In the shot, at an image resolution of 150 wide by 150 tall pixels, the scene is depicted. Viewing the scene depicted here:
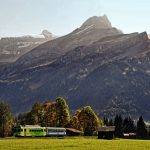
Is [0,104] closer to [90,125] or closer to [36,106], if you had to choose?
[36,106]

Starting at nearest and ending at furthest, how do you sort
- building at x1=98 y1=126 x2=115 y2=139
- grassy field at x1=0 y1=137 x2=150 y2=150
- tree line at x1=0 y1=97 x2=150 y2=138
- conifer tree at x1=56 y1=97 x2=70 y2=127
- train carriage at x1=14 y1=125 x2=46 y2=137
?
grassy field at x1=0 y1=137 x2=150 y2=150 < train carriage at x1=14 y1=125 x2=46 y2=137 < building at x1=98 y1=126 x2=115 y2=139 < conifer tree at x1=56 y1=97 x2=70 y2=127 < tree line at x1=0 y1=97 x2=150 y2=138

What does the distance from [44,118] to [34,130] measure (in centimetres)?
3176

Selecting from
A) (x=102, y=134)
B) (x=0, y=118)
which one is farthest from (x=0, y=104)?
(x=102, y=134)

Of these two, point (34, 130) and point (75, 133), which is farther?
point (75, 133)

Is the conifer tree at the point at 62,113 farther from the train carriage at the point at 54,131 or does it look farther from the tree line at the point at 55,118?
the train carriage at the point at 54,131

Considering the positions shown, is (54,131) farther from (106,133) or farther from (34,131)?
(106,133)

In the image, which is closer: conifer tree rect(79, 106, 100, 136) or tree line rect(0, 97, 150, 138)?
tree line rect(0, 97, 150, 138)

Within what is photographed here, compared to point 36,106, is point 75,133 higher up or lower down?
lower down

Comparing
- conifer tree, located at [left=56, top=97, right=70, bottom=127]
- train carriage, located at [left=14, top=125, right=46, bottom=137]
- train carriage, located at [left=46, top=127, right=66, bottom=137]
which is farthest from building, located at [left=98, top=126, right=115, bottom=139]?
conifer tree, located at [left=56, top=97, right=70, bottom=127]

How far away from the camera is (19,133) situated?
4766 inches

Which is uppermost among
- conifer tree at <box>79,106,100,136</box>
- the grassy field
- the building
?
conifer tree at <box>79,106,100,136</box>

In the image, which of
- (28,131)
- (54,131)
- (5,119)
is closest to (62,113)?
(5,119)

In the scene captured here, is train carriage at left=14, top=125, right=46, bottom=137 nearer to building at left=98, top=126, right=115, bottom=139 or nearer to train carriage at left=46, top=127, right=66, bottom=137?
train carriage at left=46, top=127, right=66, bottom=137

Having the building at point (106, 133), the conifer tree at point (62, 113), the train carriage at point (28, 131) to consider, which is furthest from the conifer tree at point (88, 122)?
the train carriage at point (28, 131)
